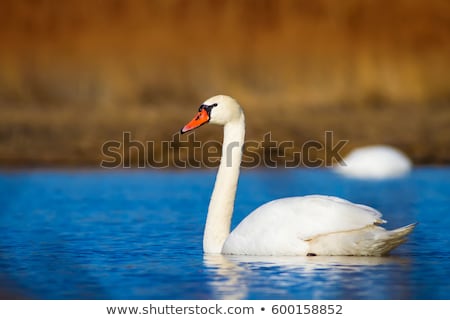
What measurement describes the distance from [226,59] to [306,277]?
18.0m

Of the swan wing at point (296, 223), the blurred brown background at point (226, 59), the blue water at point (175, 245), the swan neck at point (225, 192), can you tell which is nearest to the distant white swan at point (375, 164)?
the blue water at point (175, 245)

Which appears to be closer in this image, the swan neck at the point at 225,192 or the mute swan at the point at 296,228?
the mute swan at the point at 296,228

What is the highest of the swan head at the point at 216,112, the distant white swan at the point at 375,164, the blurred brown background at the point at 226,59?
the blurred brown background at the point at 226,59

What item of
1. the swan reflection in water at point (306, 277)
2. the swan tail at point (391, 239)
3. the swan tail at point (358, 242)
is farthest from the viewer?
the swan tail at point (358, 242)

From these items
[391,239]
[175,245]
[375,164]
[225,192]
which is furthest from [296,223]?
[375,164]

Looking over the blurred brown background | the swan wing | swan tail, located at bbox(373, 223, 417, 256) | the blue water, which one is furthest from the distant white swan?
the swan wing

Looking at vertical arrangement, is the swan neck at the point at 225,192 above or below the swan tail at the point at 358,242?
above

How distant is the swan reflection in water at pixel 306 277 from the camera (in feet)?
27.8

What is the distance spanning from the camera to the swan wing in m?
9.48

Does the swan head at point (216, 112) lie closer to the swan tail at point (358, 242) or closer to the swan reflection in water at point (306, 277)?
the swan reflection in water at point (306, 277)

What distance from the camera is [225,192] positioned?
1037cm

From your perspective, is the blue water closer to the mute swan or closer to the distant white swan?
the mute swan

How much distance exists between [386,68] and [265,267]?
17362mm

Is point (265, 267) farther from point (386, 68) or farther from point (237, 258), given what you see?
point (386, 68)
